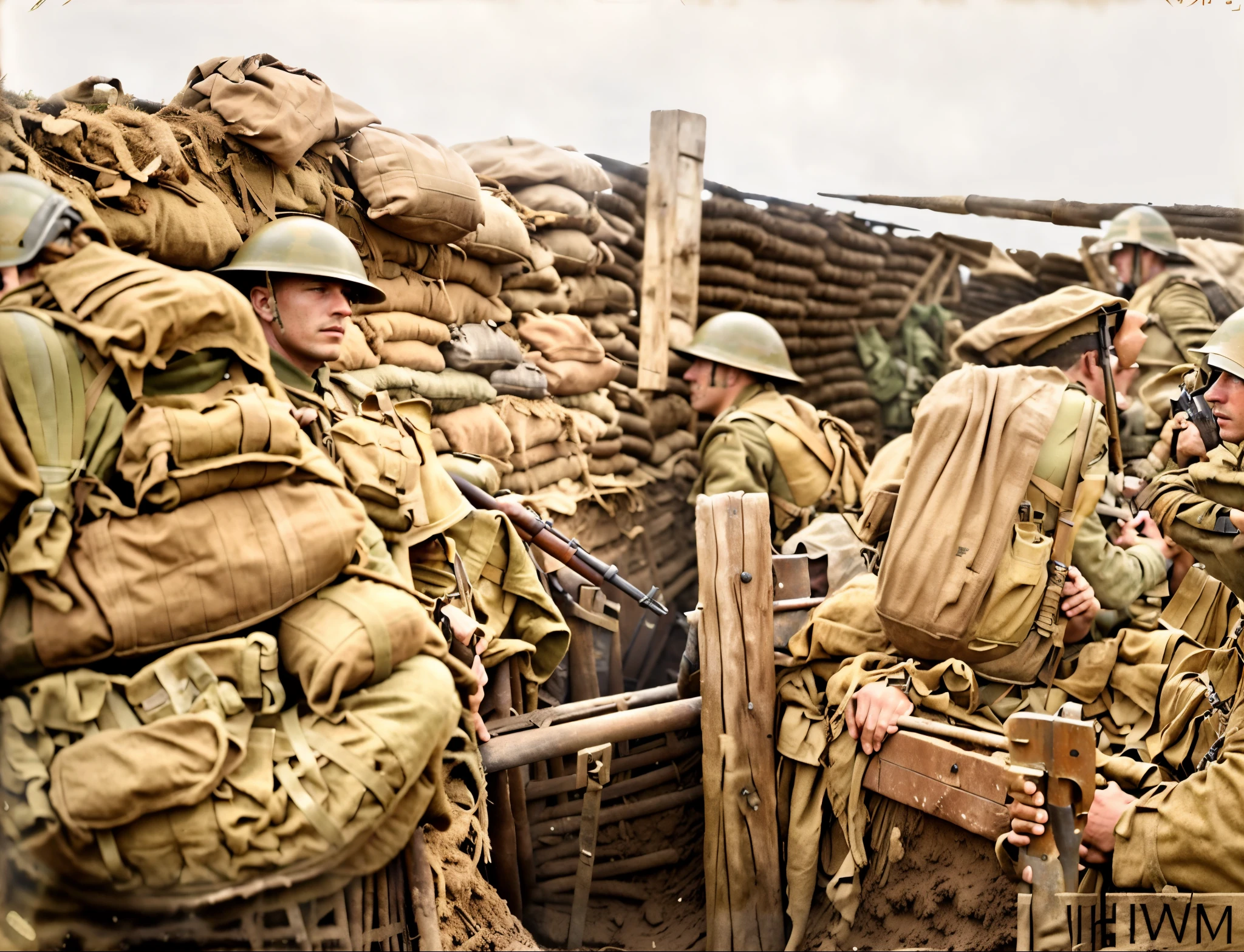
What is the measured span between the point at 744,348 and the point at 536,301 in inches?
47.7

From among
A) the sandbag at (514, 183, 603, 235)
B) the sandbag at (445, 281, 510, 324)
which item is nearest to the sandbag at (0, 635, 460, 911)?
the sandbag at (445, 281, 510, 324)

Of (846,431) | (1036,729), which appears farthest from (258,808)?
(846,431)

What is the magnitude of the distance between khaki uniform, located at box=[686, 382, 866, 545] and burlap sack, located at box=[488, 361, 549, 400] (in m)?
0.94

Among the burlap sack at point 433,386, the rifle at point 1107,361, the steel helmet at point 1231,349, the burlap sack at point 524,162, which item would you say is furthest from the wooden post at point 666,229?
the steel helmet at point 1231,349

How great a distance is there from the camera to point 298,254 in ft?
10.4

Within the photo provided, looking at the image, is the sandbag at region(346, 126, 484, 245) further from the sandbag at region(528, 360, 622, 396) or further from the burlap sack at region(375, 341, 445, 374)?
the sandbag at region(528, 360, 622, 396)

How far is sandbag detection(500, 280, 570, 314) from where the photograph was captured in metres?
5.80

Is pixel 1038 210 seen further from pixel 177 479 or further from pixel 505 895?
pixel 177 479

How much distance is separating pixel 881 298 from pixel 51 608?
30.0 ft

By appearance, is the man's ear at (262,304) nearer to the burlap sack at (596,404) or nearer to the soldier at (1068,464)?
the soldier at (1068,464)

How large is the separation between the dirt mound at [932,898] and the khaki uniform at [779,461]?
2324 millimetres

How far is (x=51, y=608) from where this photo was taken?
2230 mm

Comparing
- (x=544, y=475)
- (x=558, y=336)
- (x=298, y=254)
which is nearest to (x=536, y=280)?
(x=558, y=336)

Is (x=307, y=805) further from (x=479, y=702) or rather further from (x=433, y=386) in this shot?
(x=433, y=386)
